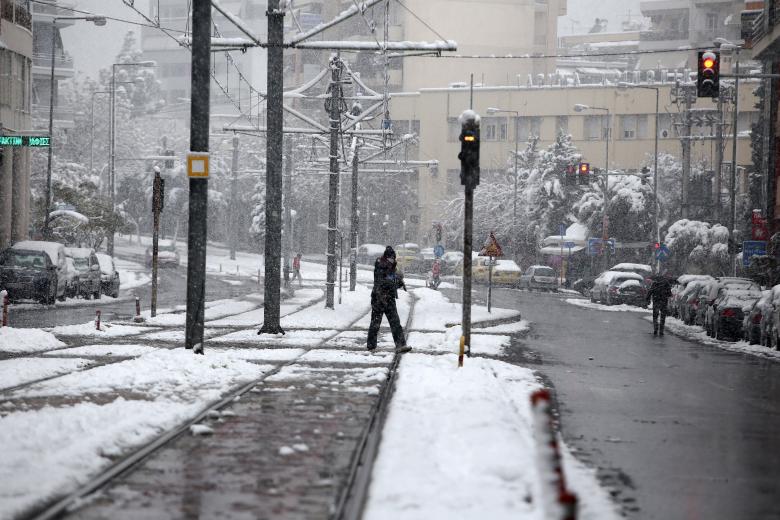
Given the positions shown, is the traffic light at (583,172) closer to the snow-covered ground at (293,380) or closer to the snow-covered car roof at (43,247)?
the snow-covered car roof at (43,247)

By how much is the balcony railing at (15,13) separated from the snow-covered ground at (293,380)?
94.2ft

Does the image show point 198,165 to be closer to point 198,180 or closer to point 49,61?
point 198,180

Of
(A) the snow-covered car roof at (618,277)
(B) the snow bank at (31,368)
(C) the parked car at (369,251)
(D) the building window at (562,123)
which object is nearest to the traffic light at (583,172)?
(A) the snow-covered car roof at (618,277)

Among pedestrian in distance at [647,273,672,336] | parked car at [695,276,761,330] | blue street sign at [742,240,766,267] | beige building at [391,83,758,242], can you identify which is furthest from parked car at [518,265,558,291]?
pedestrian in distance at [647,273,672,336]

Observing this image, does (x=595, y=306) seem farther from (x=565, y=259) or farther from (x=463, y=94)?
(x=463, y=94)

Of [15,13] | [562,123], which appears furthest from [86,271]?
[562,123]

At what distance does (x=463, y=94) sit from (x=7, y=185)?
52814 mm

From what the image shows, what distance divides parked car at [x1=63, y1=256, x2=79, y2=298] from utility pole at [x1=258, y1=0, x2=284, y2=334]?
777 inches

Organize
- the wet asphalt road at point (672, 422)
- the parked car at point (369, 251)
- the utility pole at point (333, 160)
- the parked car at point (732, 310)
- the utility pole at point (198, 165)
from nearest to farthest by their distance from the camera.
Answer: the wet asphalt road at point (672, 422), the utility pole at point (198, 165), the parked car at point (732, 310), the utility pole at point (333, 160), the parked car at point (369, 251)

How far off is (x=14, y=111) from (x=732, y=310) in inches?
1288

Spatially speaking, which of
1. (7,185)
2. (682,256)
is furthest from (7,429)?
(682,256)

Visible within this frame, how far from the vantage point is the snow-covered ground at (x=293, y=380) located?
28.2ft

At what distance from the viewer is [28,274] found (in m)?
39.0

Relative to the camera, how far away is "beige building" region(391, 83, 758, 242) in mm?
91938
